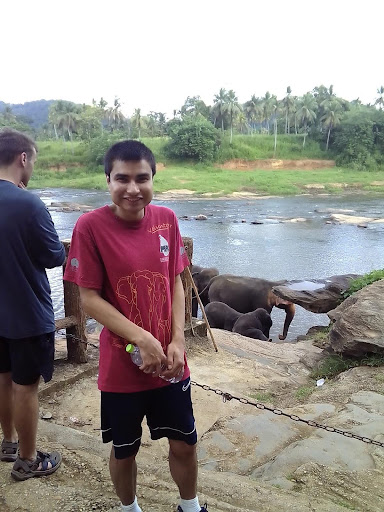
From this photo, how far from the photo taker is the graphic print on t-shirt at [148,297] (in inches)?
82.7

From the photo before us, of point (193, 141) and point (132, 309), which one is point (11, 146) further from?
point (193, 141)

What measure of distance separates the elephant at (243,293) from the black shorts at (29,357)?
9.54m

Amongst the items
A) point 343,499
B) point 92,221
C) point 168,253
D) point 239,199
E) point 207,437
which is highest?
point 92,221

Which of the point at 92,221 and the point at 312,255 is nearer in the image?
the point at 92,221

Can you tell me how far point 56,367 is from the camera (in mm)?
4965

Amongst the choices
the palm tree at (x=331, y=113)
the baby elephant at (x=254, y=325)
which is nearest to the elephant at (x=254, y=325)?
the baby elephant at (x=254, y=325)

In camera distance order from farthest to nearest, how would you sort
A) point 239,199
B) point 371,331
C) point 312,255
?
point 239,199
point 312,255
point 371,331

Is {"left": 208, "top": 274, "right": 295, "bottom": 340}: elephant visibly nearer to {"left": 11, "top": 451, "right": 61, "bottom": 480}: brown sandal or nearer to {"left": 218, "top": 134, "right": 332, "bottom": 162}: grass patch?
{"left": 11, "top": 451, "right": 61, "bottom": 480}: brown sandal

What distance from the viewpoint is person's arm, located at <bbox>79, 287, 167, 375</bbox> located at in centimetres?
Result: 202

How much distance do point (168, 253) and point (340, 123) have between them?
173ft

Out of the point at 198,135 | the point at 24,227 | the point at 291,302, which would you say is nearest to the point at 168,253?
the point at 24,227

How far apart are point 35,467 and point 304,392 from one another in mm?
3376

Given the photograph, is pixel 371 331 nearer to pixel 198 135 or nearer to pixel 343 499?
pixel 343 499

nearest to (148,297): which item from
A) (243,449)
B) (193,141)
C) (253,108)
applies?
(243,449)
